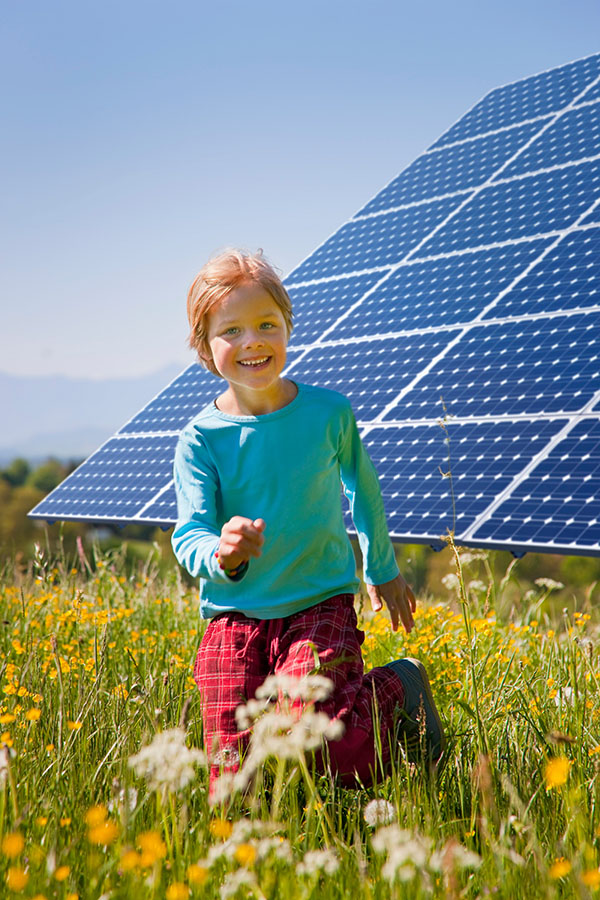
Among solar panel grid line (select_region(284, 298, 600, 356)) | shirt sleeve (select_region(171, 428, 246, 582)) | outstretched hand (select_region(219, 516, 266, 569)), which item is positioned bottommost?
outstretched hand (select_region(219, 516, 266, 569))

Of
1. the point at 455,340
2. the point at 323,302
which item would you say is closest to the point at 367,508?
the point at 455,340

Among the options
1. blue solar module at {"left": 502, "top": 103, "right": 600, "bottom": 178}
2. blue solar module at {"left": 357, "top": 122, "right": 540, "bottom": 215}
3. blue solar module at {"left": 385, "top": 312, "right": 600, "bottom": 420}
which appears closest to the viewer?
blue solar module at {"left": 385, "top": 312, "right": 600, "bottom": 420}

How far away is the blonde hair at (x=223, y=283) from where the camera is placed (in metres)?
3.37

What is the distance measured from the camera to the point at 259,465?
343cm

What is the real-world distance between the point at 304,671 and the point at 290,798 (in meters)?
0.46

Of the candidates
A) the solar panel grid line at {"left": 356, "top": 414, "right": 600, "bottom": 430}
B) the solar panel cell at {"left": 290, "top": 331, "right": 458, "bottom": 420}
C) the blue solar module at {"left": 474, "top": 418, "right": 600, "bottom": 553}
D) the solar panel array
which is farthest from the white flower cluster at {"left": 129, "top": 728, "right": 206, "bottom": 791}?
the solar panel cell at {"left": 290, "top": 331, "right": 458, "bottom": 420}

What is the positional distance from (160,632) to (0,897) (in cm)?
374

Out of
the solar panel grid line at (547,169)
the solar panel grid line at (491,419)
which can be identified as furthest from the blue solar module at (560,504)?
the solar panel grid line at (547,169)

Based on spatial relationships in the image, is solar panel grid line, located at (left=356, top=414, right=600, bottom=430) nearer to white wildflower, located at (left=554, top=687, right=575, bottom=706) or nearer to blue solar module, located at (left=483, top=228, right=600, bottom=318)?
blue solar module, located at (left=483, top=228, right=600, bottom=318)

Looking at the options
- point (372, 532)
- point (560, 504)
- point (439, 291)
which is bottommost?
point (372, 532)

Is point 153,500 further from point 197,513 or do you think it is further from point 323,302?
point 197,513

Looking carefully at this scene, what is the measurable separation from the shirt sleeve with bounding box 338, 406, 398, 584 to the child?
0.23 ft

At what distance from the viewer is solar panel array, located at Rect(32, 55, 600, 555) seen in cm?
603

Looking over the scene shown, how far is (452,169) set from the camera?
12711 millimetres
